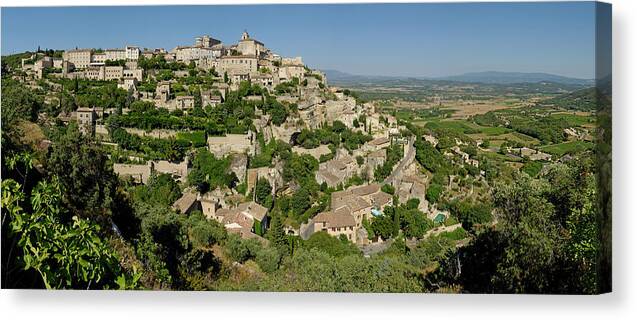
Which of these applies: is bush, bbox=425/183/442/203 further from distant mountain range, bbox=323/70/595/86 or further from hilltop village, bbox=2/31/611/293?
distant mountain range, bbox=323/70/595/86

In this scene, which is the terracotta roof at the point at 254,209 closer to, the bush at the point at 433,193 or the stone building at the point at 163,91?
the stone building at the point at 163,91

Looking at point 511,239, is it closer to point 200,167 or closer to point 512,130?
point 512,130

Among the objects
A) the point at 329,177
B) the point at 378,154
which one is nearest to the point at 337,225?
the point at 329,177

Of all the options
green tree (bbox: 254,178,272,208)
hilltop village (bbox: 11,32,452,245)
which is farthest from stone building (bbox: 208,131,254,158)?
green tree (bbox: 254,178,272,208)

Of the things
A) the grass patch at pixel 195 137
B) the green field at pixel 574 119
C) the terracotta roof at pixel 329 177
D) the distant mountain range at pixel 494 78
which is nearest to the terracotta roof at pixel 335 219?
the terracotta roof at pixel 329 177

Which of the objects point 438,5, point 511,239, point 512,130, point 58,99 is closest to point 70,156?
point 58,99
